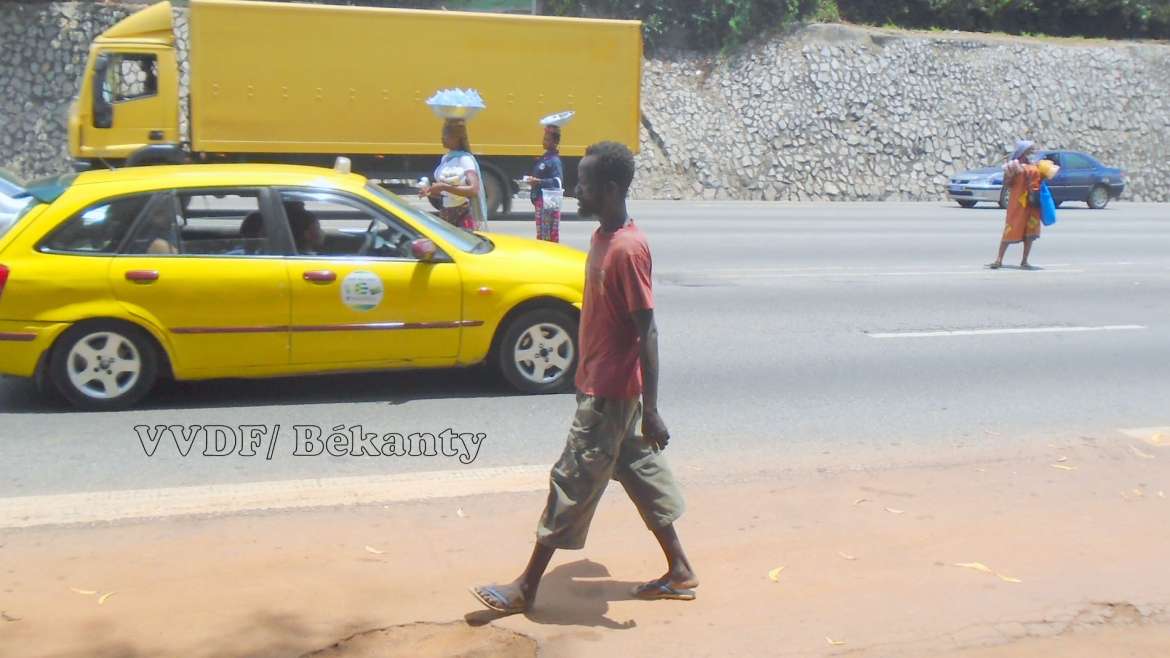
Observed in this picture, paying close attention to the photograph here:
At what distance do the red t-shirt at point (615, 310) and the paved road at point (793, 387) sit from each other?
228 centimetres

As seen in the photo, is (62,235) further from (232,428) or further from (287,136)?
(287,136)

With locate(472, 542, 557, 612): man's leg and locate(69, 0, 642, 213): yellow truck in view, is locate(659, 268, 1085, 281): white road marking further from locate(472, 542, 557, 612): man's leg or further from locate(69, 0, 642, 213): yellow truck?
locate(472, 542, 557, 612): man's leg

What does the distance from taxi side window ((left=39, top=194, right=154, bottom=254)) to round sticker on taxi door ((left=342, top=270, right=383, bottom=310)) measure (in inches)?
51.0

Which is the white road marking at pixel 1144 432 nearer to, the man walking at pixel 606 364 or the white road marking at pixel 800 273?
the man walking at pixel 606 364

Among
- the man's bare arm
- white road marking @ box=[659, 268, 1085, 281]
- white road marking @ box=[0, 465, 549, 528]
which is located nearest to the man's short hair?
the man's bare arm

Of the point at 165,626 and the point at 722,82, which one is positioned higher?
the point at 722,82

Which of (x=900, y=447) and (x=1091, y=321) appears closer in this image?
(x=900, y=447)

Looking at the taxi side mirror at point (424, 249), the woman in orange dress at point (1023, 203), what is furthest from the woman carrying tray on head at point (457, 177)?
the woman in orange dress at point (1023, 203)

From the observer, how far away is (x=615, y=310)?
14.6 feet

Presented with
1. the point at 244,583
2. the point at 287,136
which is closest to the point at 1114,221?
the point at 287,136

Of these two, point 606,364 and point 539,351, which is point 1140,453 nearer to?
point 539,351

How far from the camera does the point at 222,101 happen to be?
21.1 metres

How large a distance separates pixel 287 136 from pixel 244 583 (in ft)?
57.7

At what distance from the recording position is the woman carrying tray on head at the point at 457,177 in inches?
397
